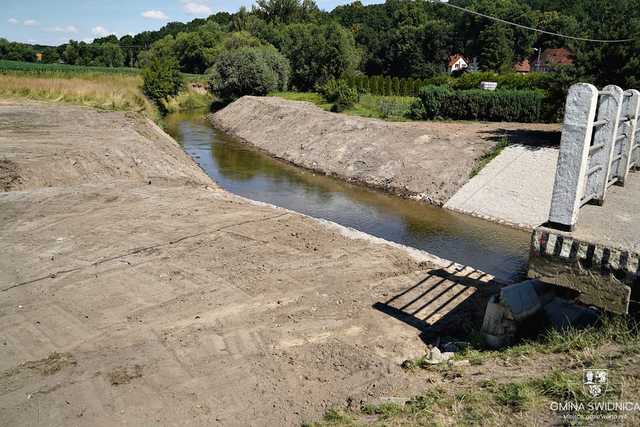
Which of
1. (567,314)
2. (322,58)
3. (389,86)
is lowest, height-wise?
(567,314)

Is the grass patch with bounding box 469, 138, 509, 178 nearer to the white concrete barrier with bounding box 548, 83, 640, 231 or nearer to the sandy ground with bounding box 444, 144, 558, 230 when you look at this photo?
the sandy ground with bounding box 444, 144, 558, 230

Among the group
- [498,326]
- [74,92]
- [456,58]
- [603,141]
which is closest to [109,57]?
[456,58]

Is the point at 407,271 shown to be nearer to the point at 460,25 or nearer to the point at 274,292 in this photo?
the point at 274,292

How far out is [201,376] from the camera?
22.0 ft

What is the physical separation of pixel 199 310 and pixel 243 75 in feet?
132

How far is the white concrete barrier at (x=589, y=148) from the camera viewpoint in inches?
229

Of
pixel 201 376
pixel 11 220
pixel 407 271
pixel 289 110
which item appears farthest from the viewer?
pixel 289 110

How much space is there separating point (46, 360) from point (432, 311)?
5.97 meters

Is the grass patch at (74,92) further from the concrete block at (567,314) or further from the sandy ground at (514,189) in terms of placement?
the concrete block at (567,314)

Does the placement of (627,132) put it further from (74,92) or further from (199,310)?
(74,92)

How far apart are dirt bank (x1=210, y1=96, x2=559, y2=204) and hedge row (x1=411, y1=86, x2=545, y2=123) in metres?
1.34

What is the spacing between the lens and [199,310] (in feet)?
28.1

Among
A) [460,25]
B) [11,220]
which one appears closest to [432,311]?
[11,220]

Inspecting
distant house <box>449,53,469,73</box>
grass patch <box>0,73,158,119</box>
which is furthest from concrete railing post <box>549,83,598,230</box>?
distant house <box>449,53,469,73</box>
